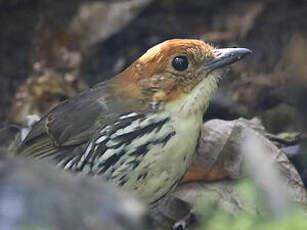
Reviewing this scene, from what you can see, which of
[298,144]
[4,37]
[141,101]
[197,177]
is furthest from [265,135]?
[4,37]

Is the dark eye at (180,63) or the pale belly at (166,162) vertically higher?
the dark eye at (180,63)

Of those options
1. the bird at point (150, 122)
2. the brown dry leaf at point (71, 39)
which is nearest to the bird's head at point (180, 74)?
the bird at point (150, 122)

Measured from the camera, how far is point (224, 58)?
5.16 m

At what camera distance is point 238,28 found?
7.90 metres

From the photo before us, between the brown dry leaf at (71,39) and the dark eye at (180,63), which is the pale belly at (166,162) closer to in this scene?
the dark eye at (180,63)

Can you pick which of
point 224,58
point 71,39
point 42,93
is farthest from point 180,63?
point 71,39

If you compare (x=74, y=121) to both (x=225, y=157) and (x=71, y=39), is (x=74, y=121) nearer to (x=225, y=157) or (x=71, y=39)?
(x=225, y=157)

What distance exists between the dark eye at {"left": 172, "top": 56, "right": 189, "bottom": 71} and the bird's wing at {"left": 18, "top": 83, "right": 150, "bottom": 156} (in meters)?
0.30

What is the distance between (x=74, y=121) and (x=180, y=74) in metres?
0.67

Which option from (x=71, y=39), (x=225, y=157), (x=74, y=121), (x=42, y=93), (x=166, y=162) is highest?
(x=71, y=39)

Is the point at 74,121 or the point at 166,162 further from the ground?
the point at 74,121

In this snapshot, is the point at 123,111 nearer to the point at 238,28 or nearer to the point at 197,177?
the point at 197,177

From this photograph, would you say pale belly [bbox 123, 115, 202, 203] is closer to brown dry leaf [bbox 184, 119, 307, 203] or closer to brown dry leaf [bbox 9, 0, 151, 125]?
brown dry leaf [bbox 184, 119, 307, 203]

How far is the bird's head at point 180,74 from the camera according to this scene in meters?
5.02
